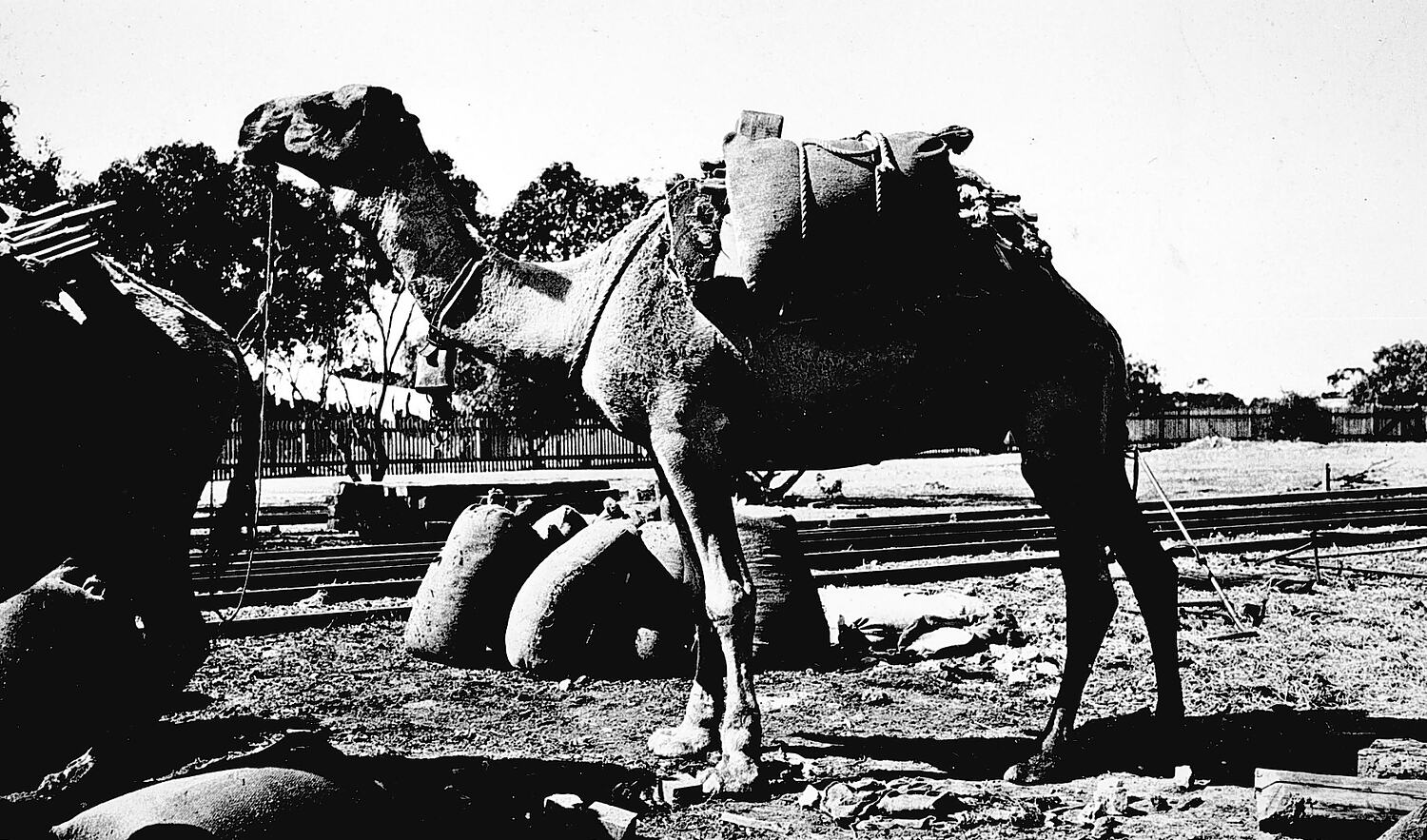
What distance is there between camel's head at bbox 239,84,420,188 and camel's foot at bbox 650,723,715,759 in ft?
9.61

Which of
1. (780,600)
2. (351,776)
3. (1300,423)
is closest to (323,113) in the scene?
(351,776)

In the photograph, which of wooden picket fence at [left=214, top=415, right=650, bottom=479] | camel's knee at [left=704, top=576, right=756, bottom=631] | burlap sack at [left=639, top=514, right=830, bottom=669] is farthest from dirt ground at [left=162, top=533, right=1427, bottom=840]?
wooden picket fence at [left=214, top=415, right=650, bottom=479]

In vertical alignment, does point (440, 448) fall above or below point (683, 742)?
above

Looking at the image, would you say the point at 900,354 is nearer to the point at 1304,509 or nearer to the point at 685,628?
the point at 685,628

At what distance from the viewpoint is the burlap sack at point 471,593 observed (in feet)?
26.3

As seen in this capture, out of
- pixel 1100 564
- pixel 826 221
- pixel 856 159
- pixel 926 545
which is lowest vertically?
pixel 926 545

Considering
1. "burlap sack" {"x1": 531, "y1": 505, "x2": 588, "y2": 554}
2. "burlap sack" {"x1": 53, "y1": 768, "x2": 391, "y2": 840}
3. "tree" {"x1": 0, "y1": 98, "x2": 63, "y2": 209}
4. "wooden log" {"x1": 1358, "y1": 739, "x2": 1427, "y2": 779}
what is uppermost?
"tree" {"x1": 0, "y1": 98, "x2": 63, "y2": 209}

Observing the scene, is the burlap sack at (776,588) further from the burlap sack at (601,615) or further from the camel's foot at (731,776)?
the camel's foot at (731,776)

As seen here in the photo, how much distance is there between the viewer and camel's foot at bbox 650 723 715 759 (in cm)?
543

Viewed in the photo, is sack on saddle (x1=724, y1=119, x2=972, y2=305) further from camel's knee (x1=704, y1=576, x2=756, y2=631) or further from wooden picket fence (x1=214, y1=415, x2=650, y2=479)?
wooden picket fence (x1=214, y1=415, x2=650, y2=479)

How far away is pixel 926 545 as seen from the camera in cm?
1555

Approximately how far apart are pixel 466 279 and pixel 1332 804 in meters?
4.06

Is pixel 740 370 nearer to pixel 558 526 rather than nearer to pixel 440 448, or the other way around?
pixel 558 526

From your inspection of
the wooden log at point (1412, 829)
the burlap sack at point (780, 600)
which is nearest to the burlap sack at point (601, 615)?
the burlap sack at point (780, 600)
